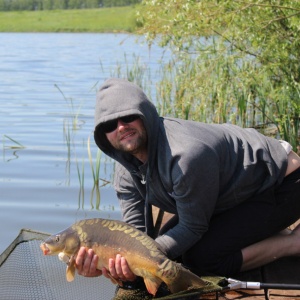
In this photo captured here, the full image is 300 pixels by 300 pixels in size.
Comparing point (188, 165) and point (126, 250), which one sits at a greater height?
point (188, 165)

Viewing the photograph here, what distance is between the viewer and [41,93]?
663 inches

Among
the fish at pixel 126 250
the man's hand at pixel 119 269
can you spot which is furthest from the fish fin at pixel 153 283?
the man's hand at pixel 119 269

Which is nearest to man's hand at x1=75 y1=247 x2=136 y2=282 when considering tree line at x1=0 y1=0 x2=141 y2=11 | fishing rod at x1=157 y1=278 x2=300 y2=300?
fishing rod at x1=157 y1=278 x2=300 y2=300

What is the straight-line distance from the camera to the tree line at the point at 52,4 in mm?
67000

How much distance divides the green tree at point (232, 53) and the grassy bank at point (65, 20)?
1469 inches

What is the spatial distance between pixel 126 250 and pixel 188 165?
0.49m

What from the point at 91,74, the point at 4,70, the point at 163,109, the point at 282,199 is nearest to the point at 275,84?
the point at 163,109

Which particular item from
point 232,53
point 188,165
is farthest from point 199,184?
point 232,53

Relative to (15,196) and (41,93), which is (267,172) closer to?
(15,196)

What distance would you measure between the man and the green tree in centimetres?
413

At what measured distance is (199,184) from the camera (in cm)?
380

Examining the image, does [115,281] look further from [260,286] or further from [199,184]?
[260,286]

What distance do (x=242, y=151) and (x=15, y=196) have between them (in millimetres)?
4265

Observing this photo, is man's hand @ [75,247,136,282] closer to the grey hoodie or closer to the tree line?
the grey hoodie
